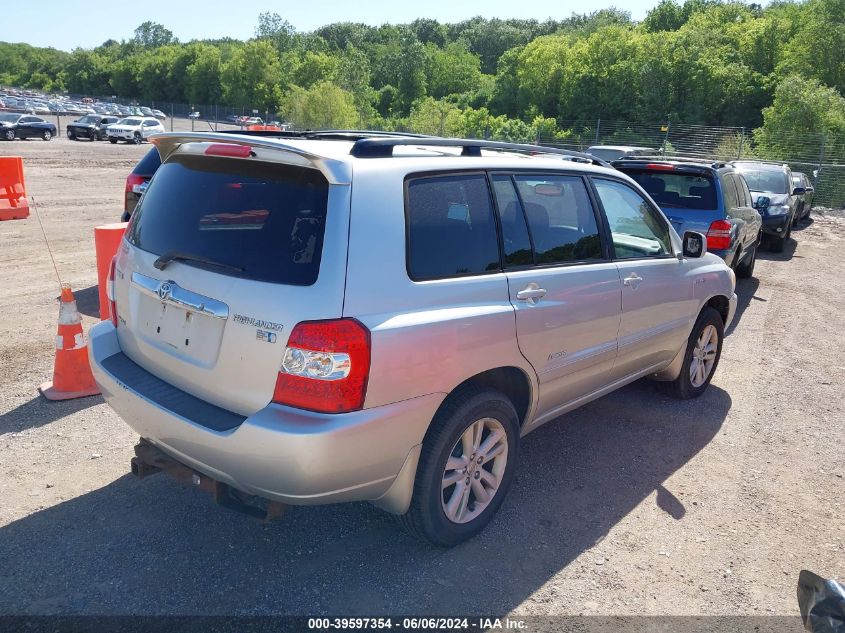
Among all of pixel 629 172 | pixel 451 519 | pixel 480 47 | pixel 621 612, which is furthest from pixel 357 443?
pixel 480 47

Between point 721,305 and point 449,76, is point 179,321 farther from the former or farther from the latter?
point 449,76

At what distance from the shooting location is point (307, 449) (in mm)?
2566

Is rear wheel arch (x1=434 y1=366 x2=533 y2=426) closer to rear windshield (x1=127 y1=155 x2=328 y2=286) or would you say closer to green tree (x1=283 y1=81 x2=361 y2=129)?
rear windshield (x1=127 y1=155 x2=328 y2=286)

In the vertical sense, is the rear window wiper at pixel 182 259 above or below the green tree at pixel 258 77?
below

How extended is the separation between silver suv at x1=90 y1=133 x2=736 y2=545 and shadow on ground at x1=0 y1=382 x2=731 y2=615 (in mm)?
232

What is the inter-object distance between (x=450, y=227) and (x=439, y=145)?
48 centimetres

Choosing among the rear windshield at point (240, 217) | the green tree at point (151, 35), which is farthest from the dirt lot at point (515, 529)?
the green tree at point (151, 35)

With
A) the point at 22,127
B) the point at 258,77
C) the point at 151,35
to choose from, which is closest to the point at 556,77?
the point at 258,77

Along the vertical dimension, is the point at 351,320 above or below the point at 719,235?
above

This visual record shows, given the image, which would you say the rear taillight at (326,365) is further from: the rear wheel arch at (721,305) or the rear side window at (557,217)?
the rear wheel arch at (721,305)

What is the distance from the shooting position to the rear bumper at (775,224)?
13.8m

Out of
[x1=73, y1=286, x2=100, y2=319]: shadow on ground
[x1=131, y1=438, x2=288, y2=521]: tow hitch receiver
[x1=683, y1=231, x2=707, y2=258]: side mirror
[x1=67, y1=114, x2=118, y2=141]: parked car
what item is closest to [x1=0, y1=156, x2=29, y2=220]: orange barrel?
[x1=73, y1=286, x2=100, y2=319]: shadow on ground

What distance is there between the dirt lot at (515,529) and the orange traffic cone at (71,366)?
0.37 feet

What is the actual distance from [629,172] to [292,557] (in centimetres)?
676
